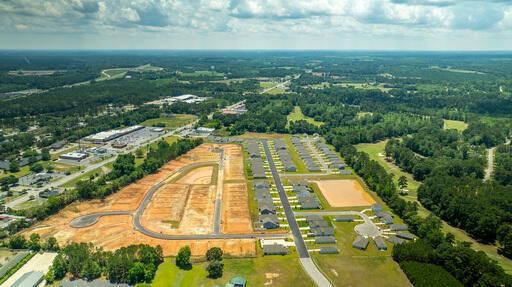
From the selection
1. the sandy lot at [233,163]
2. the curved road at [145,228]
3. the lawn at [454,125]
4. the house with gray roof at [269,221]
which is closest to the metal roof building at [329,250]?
the curved road at [145,228]

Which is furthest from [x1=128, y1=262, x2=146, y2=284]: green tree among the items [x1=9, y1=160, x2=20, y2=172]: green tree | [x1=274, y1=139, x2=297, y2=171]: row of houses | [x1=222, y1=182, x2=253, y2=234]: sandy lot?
[x1=9, y1=160, x2=20, y2=172]: green tree

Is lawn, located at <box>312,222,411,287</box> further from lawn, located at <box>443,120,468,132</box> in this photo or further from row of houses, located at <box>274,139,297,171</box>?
lawn, located at <box>443,120,468,132</box>

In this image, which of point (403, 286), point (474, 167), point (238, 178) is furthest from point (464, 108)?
point (403, 286)

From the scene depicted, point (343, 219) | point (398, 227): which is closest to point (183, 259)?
point (343, 219)

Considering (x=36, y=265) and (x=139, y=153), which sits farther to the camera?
(x=139, y=153)

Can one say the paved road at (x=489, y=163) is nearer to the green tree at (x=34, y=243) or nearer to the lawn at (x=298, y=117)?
the lawn at (x=298, y=117)

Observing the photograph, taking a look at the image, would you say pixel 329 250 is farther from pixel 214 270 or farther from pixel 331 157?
pixel 331 157
